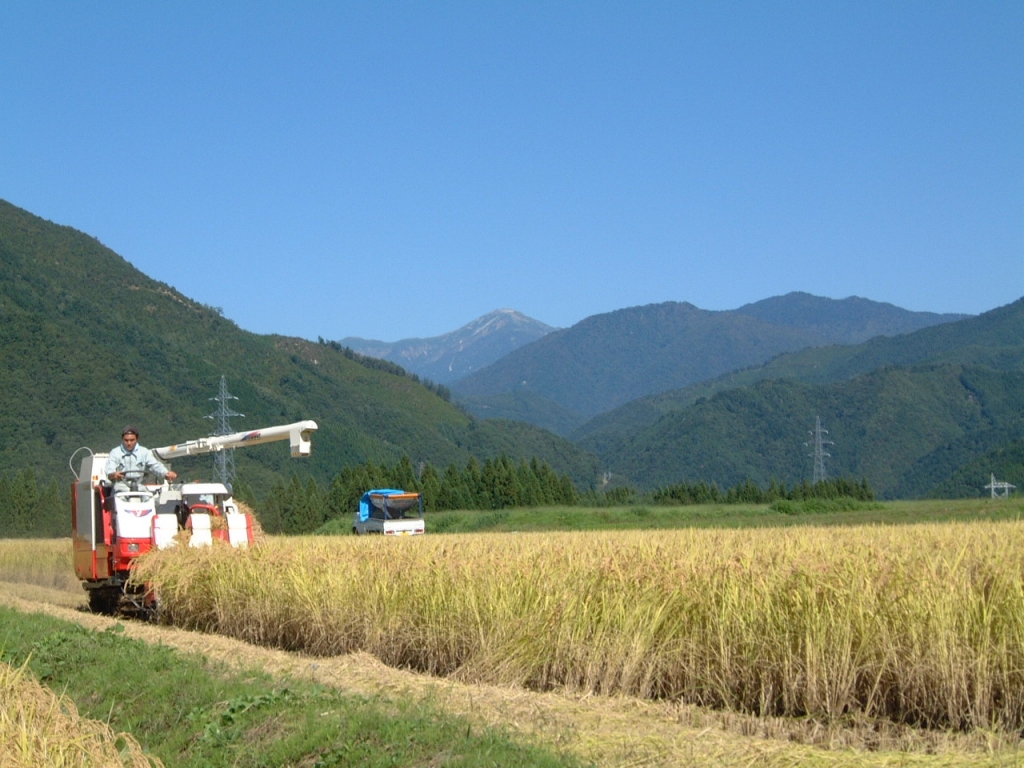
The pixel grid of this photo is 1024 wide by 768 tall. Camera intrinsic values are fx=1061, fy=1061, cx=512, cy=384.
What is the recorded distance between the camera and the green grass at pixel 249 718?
615cm

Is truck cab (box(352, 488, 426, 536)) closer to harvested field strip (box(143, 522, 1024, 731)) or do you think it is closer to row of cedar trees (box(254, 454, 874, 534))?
row of cedar trees (box(254, 454, 874, 534))

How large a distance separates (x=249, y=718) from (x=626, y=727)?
2558 mm

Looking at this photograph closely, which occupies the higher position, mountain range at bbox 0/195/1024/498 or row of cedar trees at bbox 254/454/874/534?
mountain range at bbox 0/195/1024/498

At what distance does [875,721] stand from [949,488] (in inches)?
4162

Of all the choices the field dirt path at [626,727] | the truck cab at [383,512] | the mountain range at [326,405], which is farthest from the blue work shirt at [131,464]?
the mountain range at [326,405]

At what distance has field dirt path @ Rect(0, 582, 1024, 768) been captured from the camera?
618 centimetres

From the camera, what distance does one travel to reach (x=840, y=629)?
24.3ft

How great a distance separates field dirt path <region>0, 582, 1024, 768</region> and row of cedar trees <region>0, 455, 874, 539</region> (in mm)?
49546

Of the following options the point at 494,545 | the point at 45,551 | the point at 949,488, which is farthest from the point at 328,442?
the point at 494,545

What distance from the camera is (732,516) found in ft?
140

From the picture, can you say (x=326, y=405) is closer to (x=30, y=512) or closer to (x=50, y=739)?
(x=30, y=512)

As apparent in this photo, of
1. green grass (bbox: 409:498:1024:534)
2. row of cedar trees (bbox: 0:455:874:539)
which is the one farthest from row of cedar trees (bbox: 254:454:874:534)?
green grass (bbox: 409:498:1024:534)

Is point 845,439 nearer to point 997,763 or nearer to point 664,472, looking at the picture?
point 664,472

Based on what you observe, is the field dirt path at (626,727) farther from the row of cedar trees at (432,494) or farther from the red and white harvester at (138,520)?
the row of cedar trees at (432,494)
